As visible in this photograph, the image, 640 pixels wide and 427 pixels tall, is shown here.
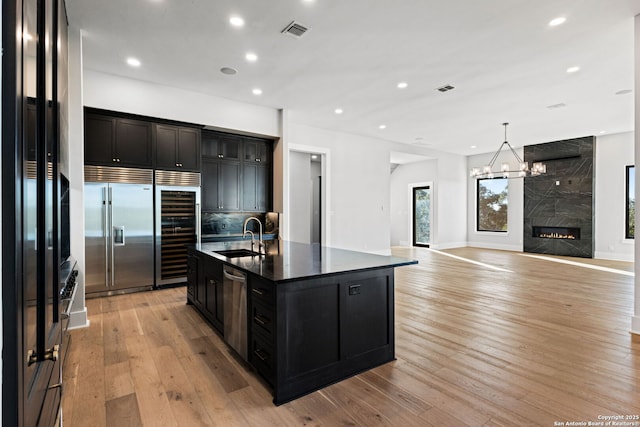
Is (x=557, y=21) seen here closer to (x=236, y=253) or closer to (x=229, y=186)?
(x=236, y=253)

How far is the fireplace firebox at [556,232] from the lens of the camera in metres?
8.60

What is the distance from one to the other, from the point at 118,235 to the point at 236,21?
3.33 metres

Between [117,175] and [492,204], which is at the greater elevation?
[117,175]

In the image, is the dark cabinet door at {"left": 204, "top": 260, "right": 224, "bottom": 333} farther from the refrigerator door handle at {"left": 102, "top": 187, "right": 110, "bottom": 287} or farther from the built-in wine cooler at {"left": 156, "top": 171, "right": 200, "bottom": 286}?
the refrigerator door handle at {"left": 102, "top": 187, "right": 110, "bottom": 287}

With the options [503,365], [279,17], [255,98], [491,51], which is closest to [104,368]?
[503,365]

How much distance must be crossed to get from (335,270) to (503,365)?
161cm

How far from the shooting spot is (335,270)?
2256 mm

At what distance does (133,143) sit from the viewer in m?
4.82

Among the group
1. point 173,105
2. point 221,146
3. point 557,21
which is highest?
point 557,21

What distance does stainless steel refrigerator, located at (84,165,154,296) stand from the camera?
4449 millimetres

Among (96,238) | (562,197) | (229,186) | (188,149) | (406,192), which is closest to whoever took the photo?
(96,238)

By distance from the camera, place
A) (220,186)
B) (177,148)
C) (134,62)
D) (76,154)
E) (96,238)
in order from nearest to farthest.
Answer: (76,154), (134,62), (96,238), (177,148), (220,186)

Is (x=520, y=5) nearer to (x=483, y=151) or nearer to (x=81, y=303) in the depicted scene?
(x=81, y=303)

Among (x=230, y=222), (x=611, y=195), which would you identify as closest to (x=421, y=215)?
(x=611, y=195)
